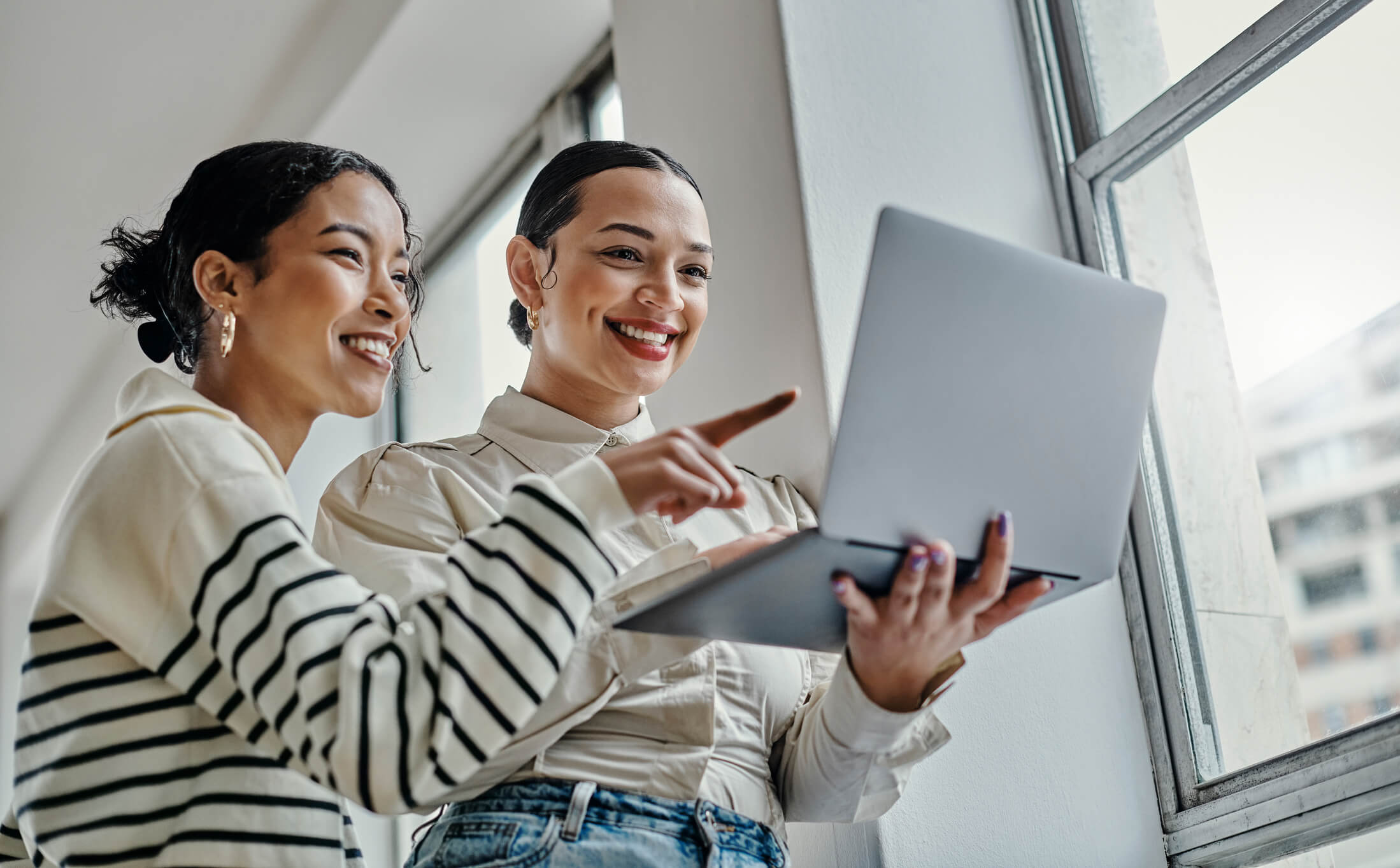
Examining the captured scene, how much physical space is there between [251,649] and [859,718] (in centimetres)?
62

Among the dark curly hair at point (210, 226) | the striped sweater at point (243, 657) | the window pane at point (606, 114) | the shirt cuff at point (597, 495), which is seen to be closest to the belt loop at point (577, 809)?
the striped sweater at point (243, 657)

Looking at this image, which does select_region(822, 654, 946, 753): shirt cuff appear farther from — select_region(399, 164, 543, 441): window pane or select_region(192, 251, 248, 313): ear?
select_region(399, 164, 543, 441): window pane

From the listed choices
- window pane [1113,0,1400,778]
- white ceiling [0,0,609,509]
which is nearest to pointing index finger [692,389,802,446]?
window pane [1113,0,1400,778]

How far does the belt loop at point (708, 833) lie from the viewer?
1188mm

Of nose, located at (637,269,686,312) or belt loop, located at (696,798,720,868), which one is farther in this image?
nose, located at (637,269,686,312)

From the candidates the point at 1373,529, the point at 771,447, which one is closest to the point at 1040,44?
the point at 771,447

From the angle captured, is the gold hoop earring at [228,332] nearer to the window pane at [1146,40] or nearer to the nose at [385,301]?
the nose at [385,301]

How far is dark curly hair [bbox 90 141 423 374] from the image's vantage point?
4.08 ft

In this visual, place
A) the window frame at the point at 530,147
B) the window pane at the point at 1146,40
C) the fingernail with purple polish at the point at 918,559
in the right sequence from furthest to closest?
the window frame at the point at 530,147 < the window pane at the point at 1146,40 < the fingernail with purple polish at the point at 918,559

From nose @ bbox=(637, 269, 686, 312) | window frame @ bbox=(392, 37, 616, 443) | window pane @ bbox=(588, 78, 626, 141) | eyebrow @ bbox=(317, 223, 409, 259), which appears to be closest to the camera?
eyebrow @ bbox=(317, 223, 409, 259)

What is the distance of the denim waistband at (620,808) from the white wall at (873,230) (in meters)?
0.33

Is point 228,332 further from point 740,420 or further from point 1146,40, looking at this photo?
point 1146,40

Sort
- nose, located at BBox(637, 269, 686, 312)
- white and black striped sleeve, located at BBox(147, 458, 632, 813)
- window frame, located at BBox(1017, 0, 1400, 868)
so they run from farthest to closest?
1. nose, located at BBox(637, 269, 686, 312)
2. window frame, located at BBox(1017, 0, 1400, 868)
3. white and black striped sleeve, located at BBox(147, 458, 632, 813)

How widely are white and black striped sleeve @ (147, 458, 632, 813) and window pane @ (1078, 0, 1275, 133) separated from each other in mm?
1272
